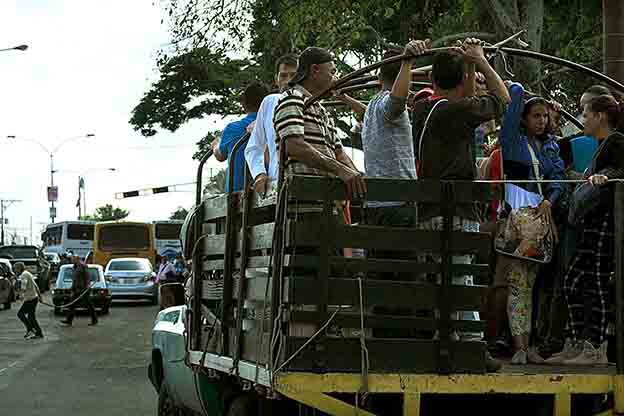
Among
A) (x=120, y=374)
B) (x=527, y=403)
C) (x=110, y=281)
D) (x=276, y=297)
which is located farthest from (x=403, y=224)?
(x=110, y=281)

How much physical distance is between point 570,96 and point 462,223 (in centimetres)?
1813

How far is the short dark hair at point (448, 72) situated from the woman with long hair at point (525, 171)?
67 cm

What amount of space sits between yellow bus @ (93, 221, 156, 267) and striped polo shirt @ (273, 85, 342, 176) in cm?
4261

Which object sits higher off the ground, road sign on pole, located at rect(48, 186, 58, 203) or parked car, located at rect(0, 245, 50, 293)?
road sign on pole, located at rect(48, 186, 58, 203)

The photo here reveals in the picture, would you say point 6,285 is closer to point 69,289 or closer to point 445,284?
point 69,289

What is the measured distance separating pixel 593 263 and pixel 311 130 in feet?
5.46

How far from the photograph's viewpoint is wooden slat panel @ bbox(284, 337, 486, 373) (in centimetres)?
577

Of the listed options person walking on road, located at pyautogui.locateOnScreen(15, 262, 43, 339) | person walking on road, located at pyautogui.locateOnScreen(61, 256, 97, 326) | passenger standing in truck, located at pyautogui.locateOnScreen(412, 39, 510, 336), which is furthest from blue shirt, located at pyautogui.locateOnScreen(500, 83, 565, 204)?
person walking on road, located at pyautogui.locateOnScreen(61, 256, 97, 326)

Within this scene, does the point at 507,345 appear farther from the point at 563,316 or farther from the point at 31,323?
the point at 31,323

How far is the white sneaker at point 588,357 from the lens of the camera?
21.8 ft

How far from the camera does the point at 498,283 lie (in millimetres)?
7230

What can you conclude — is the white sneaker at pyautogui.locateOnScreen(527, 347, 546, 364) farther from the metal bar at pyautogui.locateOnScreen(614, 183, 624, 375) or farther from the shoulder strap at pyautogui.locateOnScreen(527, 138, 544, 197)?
the shoulder strap at pyautogui.locateOnScreen(527, 138, 544, 197)

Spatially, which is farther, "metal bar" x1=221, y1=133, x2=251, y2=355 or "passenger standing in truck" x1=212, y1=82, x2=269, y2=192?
"passenger standing in truck" x1=212, y1=82, x2=269, y2=192

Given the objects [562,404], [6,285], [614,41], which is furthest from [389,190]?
[6,285]
